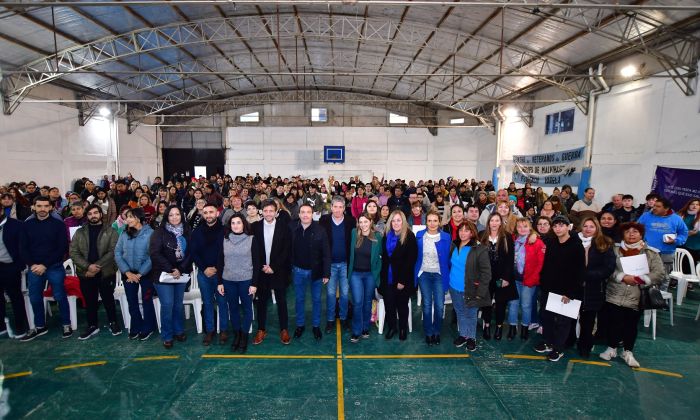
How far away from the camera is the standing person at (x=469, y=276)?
3.52 metres

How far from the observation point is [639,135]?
8.40 m

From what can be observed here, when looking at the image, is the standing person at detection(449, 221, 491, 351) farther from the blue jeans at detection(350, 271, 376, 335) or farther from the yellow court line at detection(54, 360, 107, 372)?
the yellow court line at detection(54, 360, 107, 372)

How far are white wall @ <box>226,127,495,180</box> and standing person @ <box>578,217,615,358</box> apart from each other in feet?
50.8

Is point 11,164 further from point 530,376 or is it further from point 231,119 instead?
point 530,376

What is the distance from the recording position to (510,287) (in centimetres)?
378

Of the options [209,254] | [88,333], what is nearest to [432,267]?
[209,254]

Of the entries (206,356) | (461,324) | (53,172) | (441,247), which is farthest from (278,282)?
(53,172)

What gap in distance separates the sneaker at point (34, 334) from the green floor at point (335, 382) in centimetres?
8

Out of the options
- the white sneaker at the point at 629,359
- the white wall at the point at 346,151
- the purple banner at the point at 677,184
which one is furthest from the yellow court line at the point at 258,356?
the white wall at the point at 346,151

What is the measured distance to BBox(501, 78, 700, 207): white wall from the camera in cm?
719

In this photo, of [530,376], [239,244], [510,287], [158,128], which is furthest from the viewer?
[158,128]

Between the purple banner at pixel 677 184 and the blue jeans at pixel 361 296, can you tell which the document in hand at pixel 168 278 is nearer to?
the blue jeans at pixel 361 296

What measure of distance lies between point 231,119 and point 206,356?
1747 cm

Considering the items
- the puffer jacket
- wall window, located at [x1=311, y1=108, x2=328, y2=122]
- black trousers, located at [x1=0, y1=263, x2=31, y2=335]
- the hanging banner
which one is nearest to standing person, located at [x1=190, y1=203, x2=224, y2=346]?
black trousers, located at [x1=0, y1=263, x2=31, y2=335]
